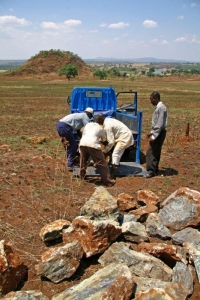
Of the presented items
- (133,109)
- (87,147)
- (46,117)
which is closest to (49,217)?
(87,147)

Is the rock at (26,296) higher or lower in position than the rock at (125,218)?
lower

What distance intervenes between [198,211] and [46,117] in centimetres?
1430

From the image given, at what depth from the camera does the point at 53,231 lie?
4332mm

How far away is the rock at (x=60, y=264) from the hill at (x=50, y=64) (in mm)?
73541

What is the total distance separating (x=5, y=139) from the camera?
1166 centimetres

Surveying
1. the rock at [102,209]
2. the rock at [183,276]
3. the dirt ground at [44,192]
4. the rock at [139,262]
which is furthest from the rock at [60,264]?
the rock at [183,276]

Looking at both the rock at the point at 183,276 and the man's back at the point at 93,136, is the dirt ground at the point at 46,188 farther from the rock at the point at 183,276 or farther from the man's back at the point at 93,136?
the man's back at the point at 93,136

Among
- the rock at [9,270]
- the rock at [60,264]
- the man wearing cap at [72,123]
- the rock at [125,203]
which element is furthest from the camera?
the man wearing cap at [72,123]

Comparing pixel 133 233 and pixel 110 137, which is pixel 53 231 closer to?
pixel 133 233

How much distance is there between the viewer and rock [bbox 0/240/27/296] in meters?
3.54

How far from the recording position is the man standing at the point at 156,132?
22.6ft

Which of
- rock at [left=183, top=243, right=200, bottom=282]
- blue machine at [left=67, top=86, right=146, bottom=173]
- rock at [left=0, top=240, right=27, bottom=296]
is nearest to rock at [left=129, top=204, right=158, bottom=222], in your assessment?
rock at [left=183, top=243, right=200, bottom=282]

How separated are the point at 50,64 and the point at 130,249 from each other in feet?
261

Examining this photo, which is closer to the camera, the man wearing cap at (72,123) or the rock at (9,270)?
the rock at (9,270)
